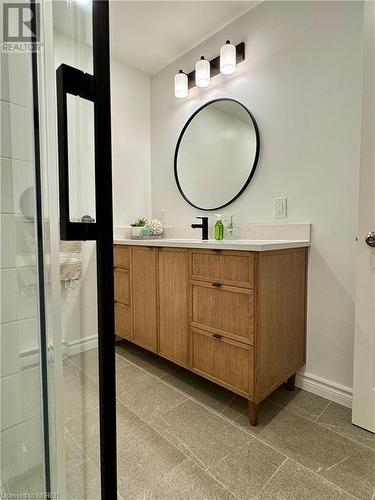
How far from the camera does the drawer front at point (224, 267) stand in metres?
1.25

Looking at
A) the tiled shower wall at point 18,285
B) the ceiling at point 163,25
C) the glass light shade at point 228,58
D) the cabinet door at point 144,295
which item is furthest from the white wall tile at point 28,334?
the ceiling at point 163,25

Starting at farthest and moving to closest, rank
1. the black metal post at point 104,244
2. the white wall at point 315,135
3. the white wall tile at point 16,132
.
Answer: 1. the white wall at point 315,135
2. the white wall tile at point 16,132
3. the black metal post at point 104,244

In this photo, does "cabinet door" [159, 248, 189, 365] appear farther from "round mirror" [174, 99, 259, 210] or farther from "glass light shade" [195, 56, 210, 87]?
"glass light shade" [195, 56, 210, 87]

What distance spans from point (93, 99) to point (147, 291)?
1527 millimetres

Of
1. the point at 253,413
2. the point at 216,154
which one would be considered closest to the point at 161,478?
the point at 253,413

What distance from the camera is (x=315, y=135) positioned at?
154cm

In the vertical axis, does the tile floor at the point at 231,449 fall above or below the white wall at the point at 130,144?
below

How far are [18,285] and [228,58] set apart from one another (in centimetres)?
191

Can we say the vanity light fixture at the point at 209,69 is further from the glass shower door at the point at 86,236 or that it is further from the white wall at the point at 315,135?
the glass shower door at the point at 86,236

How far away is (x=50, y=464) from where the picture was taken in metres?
0.52

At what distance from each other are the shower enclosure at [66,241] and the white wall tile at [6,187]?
0.04 metres

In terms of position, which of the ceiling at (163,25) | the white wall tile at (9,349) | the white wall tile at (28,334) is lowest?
the white wall tile at (9,349)

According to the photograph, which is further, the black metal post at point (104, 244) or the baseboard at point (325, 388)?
the baseboard at point (325, 388)

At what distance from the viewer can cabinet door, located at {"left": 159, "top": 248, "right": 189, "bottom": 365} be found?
1570 mm
